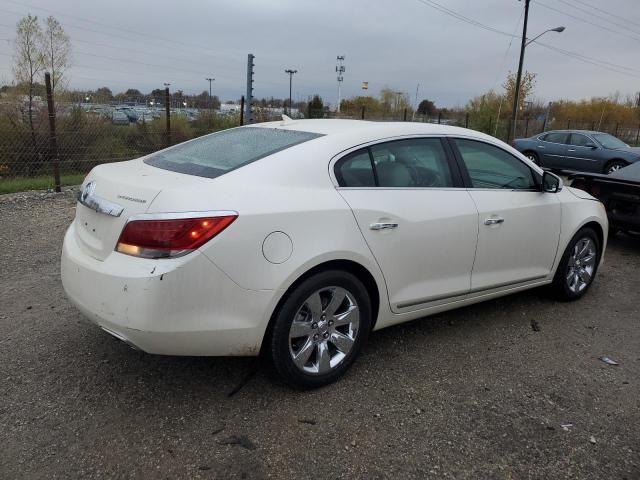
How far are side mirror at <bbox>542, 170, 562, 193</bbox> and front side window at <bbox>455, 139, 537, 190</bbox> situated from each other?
8 centimetres

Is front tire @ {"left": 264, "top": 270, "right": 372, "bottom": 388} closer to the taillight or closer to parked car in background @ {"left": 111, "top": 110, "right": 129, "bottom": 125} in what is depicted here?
the taillight

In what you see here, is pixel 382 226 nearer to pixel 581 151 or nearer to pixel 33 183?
pixel 33 183

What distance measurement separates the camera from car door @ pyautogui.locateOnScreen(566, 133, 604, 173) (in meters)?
15.8

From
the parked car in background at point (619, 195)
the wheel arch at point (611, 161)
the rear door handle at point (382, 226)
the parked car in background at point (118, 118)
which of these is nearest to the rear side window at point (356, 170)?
the rear door handle at point (382, 226)

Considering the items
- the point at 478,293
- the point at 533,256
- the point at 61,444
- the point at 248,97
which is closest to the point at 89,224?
the point at 61,444

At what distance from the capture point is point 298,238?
2.85 metres

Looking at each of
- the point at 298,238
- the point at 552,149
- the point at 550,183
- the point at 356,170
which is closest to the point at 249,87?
the point at 552,149

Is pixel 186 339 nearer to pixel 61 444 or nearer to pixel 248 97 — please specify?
pixel 61 444

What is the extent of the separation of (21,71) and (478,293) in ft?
61.0

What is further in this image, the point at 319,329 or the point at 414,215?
the point at 414,215

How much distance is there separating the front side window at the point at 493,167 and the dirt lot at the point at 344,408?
1096 mm

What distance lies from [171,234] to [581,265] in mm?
3782

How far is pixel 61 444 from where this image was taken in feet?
8.52

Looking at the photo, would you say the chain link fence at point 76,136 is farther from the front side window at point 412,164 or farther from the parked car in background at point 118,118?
the front side window at point 412,164
